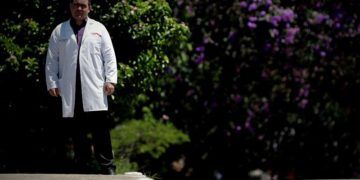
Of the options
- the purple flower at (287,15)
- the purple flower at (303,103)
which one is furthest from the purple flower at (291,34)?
the purple flower at (303,103)

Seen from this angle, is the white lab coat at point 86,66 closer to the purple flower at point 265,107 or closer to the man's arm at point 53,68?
the man's arm at point 53,68

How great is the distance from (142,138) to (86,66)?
3325 millimetres

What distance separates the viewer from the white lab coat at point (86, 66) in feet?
21.2

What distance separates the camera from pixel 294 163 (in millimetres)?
11000

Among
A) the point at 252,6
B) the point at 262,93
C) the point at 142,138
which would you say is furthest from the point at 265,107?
the point at 142,138

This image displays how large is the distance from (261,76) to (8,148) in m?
3.34

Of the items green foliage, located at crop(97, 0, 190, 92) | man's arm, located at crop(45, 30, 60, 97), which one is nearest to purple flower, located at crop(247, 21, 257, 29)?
green foliage, located at crop(97, 0, 190, 92)

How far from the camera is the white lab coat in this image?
6453 millimetres

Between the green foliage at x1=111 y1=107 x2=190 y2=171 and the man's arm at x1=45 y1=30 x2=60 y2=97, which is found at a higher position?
the man's arm at x1=45 y1=30 x2=60 y2=97

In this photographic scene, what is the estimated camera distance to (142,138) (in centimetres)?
969

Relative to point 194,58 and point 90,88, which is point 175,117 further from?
point 90,88

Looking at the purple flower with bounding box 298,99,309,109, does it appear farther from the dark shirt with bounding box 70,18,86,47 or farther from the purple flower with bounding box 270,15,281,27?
the dark shirt with bounding box 70,18,86,47

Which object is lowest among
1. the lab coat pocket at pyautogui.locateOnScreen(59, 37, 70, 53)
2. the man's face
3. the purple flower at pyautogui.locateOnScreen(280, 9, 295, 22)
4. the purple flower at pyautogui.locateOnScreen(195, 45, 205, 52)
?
the purple flower at pyautogui.locateOnScreen(195, 45, 205, 52)

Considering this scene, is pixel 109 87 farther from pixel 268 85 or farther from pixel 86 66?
pixel 268 85
